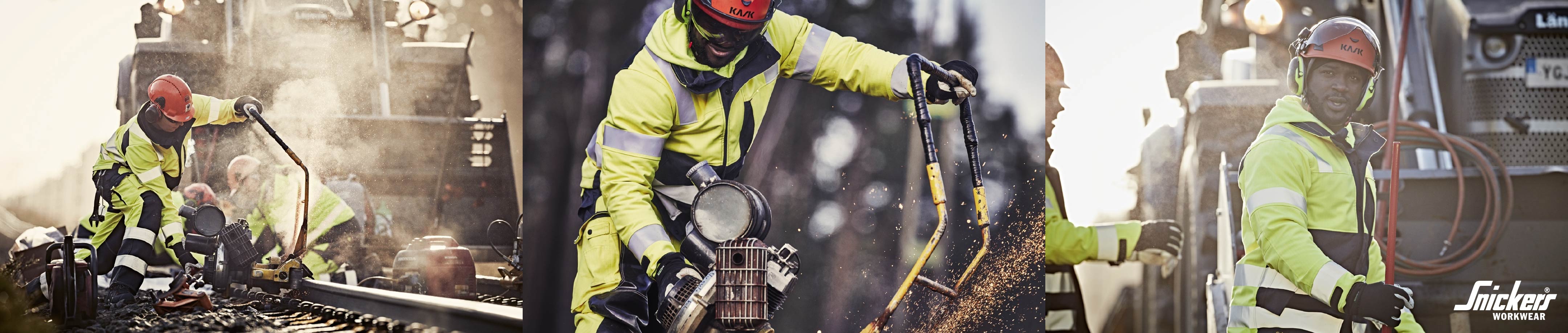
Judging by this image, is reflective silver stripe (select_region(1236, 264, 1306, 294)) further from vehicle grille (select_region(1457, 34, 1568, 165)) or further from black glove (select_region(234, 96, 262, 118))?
black glove (select_region(234, 96, 262, 118))

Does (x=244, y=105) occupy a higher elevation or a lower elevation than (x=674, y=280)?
higher

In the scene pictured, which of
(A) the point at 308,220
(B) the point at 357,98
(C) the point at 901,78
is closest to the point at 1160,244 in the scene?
(C) the point at 901,78

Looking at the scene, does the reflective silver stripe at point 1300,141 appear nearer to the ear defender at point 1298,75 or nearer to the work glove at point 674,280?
the ear defender at point 1298,75

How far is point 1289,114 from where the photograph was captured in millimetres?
3236

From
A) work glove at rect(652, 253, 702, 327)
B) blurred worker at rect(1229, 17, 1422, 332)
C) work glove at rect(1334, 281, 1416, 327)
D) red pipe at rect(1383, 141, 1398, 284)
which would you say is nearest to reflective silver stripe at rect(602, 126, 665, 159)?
work glove at rect(652, 253, 702, 327)

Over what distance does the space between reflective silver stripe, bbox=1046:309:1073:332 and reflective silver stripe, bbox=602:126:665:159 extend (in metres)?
1.72

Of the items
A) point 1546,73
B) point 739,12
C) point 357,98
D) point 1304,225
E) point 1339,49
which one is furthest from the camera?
point 357,98

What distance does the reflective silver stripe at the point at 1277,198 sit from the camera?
313cm

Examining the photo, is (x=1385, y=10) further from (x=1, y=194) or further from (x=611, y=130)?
(x=1, y=194)

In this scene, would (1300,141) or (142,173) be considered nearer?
(1300,141)

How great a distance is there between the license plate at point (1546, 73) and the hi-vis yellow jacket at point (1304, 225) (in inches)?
27.1

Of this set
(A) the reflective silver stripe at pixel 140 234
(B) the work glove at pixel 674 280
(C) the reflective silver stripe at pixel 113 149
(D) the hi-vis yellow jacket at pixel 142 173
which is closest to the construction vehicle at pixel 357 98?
(D) the hi-vis yellow jacket at pixel 142 173

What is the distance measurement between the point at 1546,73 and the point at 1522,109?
0.19 meters

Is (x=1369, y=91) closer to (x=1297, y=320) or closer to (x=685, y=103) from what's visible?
(x=1297, y=320)
